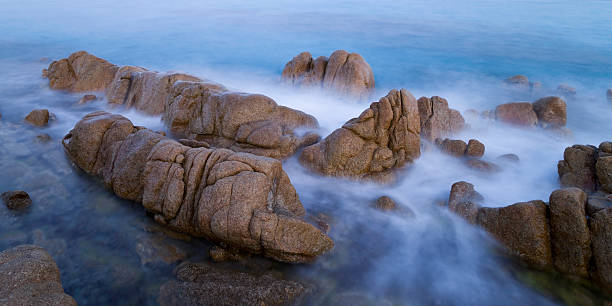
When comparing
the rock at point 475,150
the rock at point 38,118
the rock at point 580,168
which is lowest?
the rock at point 38,118

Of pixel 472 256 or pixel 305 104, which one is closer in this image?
pixel 472 256

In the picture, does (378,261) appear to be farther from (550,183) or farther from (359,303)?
(550,183)

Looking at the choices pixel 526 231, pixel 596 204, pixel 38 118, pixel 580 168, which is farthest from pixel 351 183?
pixel 38 118

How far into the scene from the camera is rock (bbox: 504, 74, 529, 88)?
59.9ft

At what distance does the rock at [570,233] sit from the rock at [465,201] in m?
1.47

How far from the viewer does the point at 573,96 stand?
16.9 meters

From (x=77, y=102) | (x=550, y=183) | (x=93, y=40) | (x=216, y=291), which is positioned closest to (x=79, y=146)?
(x=216, y=291)

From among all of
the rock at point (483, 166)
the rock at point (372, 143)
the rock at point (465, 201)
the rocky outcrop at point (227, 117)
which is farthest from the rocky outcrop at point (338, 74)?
the rock at point (465, 201)

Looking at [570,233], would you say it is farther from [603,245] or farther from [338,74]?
[338,74]

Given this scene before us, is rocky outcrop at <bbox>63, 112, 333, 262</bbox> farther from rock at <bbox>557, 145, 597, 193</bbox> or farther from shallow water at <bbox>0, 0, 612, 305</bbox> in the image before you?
rock at <bbox>557, 145, 597, 193</bbox>

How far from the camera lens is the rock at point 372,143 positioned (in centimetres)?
883

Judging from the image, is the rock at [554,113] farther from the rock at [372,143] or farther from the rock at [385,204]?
the rock at [385,204]

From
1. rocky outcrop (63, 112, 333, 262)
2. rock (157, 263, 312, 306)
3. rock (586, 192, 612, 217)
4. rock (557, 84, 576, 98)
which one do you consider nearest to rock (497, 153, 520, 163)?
rock (586, 192, 612, 217)

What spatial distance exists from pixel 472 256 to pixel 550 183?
382 cm
